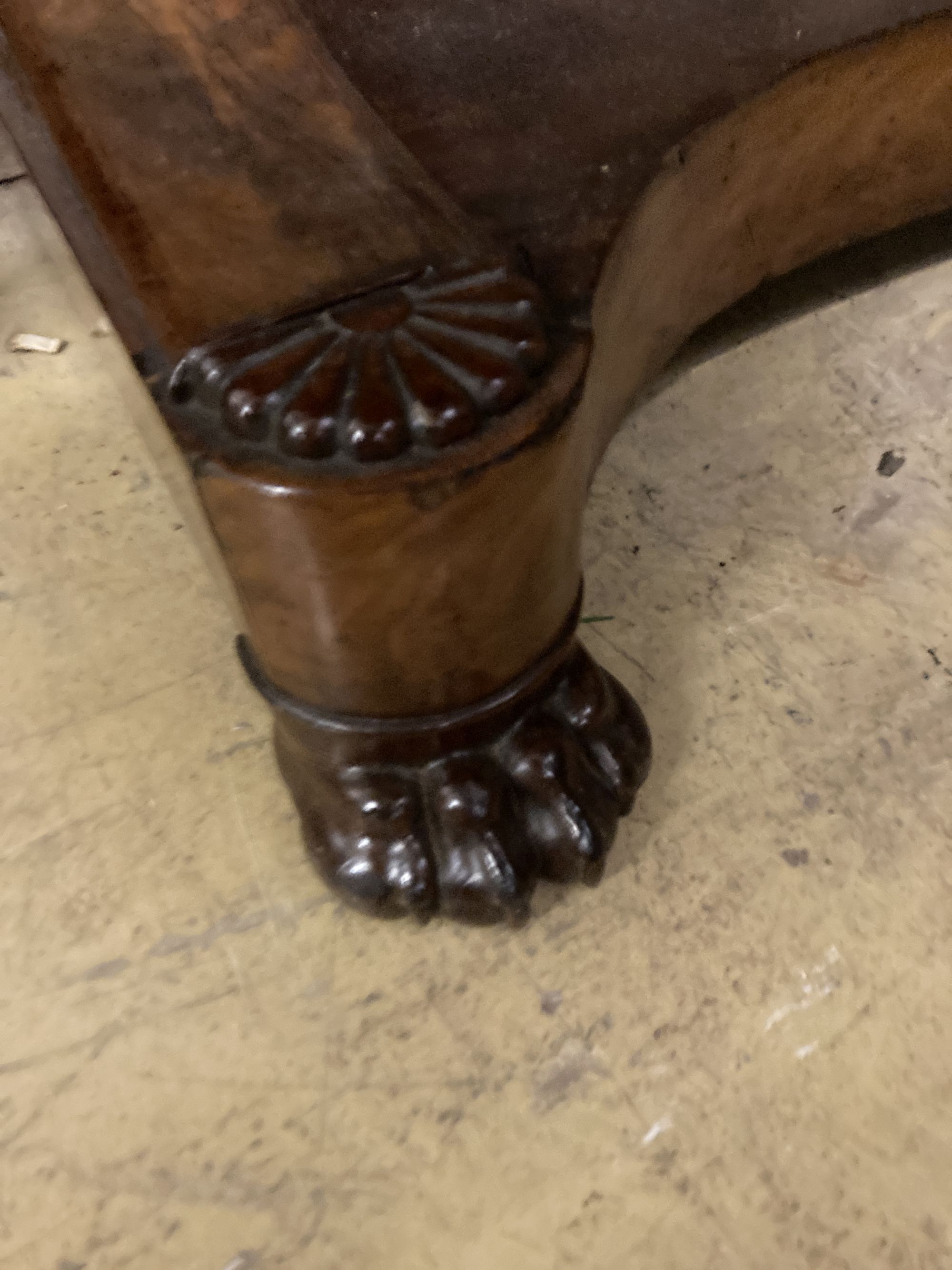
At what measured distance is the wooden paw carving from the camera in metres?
0.69

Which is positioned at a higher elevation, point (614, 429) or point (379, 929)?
point (614, 429)

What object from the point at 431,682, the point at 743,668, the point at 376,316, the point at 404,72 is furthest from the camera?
the point at 743,668

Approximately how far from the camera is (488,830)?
687 millimetres

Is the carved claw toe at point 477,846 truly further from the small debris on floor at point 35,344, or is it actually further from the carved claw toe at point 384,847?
the small debris on floor at point 35,344

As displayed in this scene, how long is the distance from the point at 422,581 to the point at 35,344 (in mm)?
821

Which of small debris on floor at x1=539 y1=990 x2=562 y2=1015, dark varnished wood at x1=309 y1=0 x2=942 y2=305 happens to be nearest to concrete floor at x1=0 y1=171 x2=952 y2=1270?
small debris on floor at x1=539 y1=990 x2=562 y2=1015

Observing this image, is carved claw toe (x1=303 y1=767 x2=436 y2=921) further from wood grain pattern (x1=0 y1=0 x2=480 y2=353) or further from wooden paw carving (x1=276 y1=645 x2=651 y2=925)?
wood grain pattern (x1=0 y1=0 x2=480 y2=353)

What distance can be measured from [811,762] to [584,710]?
205mm

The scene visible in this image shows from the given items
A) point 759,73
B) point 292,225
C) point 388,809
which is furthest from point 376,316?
point 759,73

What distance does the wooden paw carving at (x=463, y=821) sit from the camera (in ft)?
2.25

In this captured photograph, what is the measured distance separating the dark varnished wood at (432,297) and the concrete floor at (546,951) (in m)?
0.08

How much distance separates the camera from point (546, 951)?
716 millimetres

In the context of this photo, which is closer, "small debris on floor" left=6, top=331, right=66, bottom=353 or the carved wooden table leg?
the carved wooden table leg

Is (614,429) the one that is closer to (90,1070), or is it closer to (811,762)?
(811,762)
